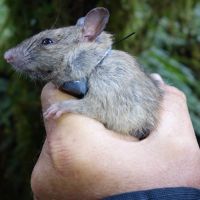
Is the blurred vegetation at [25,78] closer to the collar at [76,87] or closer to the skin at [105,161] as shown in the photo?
the collar at [76,87]

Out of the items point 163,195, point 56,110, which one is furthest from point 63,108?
point 163,195

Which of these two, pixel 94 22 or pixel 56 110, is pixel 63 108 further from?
pixel 94 22

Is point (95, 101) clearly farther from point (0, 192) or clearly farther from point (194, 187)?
point (0, 192)

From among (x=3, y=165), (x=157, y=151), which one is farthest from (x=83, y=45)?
(x=3, y=165)

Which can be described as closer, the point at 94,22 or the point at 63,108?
the point at 63,108

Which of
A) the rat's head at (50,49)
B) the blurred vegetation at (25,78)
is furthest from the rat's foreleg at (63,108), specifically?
the blurred vegetation at (25,78)

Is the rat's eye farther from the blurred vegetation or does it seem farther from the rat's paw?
the blurred vegetation
